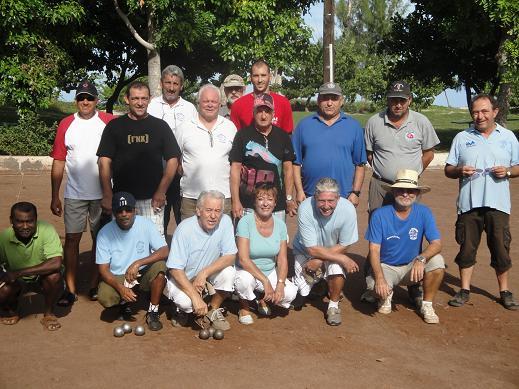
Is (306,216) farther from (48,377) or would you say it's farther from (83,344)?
(48,377)

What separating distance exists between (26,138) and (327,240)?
13.0m

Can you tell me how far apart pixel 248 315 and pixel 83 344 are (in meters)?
1.41

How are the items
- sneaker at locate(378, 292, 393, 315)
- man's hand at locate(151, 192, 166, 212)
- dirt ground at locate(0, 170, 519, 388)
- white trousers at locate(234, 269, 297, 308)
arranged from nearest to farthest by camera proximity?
dirt ground at locate(0, 170, 519, 388) < white trousers at locate(234, 269, 297, 308) < man's hand at locate(151, 192, 166, 212) < sneaker at locate(378, 292, 393, 315)

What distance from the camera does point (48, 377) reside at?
4.57 metres

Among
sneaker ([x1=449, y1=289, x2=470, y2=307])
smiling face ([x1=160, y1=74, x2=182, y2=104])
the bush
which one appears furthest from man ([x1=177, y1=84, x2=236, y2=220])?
the bush

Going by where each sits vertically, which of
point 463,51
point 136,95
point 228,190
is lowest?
point 228,190

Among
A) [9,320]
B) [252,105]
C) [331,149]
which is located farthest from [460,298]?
[9,320]

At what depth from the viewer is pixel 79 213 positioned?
6.23 metres

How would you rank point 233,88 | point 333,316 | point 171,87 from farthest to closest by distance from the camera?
point 233,88, point 171,87, point 333,316

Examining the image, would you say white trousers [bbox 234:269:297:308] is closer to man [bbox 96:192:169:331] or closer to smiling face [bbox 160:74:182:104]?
man [bbox 96:192:169:331]

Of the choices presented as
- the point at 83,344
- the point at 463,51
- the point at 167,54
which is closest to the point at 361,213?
the point at 83,344

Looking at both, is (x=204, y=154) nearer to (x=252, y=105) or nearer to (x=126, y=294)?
(x=252, y=105)

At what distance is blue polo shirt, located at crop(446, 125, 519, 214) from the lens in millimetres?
6148

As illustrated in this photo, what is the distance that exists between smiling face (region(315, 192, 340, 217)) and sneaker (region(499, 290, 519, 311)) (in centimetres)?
189
